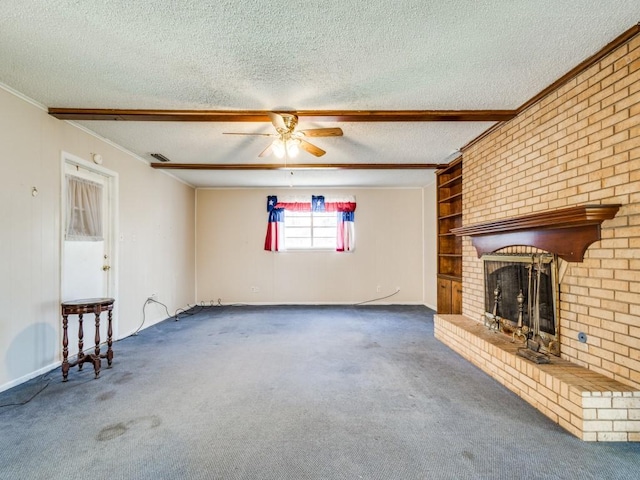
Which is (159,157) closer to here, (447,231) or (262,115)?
(262,115)

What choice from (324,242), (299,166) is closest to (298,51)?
(299,166)

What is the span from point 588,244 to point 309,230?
504 centimetres

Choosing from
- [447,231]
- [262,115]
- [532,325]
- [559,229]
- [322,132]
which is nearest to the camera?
[559,229]

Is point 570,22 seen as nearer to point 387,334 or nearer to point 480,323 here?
point 480,323

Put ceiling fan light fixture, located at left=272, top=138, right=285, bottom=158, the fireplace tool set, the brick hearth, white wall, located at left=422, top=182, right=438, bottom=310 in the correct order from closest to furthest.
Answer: the brick hearth < the fireplace tool set < ceiling fan light fixture, located at left=272, top=138, right=285, bottom=158 < white wall, located at left=422, top=182, right=438, bottom=310

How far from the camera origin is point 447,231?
5344 millimetres

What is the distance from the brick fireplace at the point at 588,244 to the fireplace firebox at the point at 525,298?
0.08 metres

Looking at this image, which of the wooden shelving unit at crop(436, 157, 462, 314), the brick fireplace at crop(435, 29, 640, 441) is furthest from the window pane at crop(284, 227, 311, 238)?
the brick fireplace at crop(435, 29, 640, 441)

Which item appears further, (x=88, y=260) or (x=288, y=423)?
(x=88, y=260)

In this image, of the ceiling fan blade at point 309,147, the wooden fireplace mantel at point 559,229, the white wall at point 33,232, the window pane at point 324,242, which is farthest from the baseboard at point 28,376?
the window pane at point 324,242

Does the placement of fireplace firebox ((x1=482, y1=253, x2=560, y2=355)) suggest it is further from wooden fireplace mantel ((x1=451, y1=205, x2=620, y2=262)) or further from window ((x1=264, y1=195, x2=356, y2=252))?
window ((x1=264, y1=195, x2=356, y2=252))

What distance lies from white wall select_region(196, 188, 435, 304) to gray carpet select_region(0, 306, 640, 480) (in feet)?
10.3

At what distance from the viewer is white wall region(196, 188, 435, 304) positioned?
672 cm

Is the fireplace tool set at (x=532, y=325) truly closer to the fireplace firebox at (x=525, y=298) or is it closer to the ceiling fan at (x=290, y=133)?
the fireplace firebox at (x=525, y=298)
